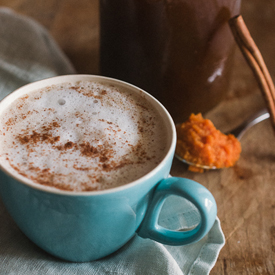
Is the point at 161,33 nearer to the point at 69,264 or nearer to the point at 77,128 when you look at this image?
the point at 77,128

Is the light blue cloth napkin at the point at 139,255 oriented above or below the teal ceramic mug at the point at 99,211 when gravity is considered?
below

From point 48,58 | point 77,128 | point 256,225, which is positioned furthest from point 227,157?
point 48,58

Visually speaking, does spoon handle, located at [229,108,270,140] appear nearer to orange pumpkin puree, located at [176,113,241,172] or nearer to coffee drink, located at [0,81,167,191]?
orange pumpkin puree, located at [176,113,241,172]

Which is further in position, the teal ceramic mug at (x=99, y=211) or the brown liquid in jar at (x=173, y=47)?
the brown liquid in jar at (x=173, y=47)

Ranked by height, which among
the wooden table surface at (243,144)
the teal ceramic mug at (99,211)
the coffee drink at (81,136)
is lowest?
the wooden table surface at (243,144)

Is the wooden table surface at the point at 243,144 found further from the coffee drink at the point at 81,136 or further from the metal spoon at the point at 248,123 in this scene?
the coffee drink at the point at 81,136

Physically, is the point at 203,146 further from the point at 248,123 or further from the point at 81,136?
the point at 81,136

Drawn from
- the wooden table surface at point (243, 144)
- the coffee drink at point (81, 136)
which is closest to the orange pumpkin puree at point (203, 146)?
the wooden table surface at point (243, 144)
